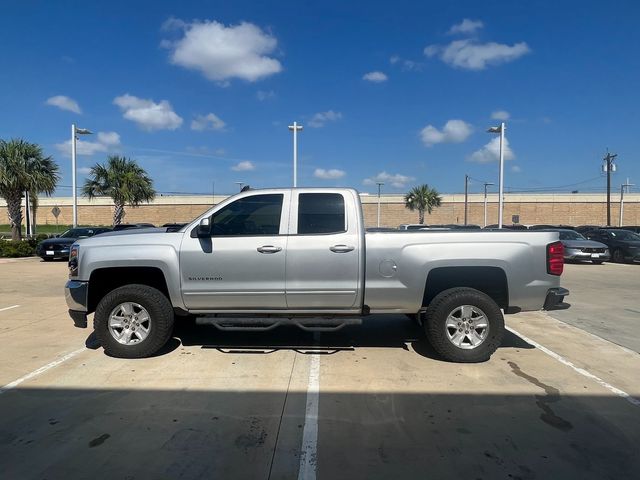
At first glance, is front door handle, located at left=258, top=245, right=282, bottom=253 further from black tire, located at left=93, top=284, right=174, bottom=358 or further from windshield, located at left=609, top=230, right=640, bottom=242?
windshield, located at left=609, top=230, right=640, bottom=242

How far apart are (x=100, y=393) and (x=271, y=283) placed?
6.87 feet

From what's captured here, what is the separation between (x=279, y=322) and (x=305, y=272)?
0.66 meters

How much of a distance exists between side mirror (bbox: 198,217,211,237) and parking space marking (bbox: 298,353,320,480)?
1.99m

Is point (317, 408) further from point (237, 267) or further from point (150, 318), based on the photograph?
point (150, 318)

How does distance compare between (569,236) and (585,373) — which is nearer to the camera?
(585,373)

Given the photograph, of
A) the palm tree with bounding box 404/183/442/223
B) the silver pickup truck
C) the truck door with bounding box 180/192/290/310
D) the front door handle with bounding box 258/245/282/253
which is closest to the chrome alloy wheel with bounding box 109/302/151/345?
the silver pickup truck

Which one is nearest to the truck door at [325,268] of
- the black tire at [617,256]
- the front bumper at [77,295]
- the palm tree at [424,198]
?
the front bumper at [77,295]

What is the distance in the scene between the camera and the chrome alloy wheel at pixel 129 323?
5.84 m

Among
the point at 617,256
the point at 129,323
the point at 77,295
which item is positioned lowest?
the point at 617,256

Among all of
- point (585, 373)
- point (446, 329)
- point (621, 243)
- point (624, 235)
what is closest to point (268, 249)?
point (446, 329)

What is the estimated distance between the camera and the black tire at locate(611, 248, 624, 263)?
71.8 ft

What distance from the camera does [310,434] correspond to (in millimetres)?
3879

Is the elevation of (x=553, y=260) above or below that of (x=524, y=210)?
below

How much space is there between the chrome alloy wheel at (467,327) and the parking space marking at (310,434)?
5.58 feet
